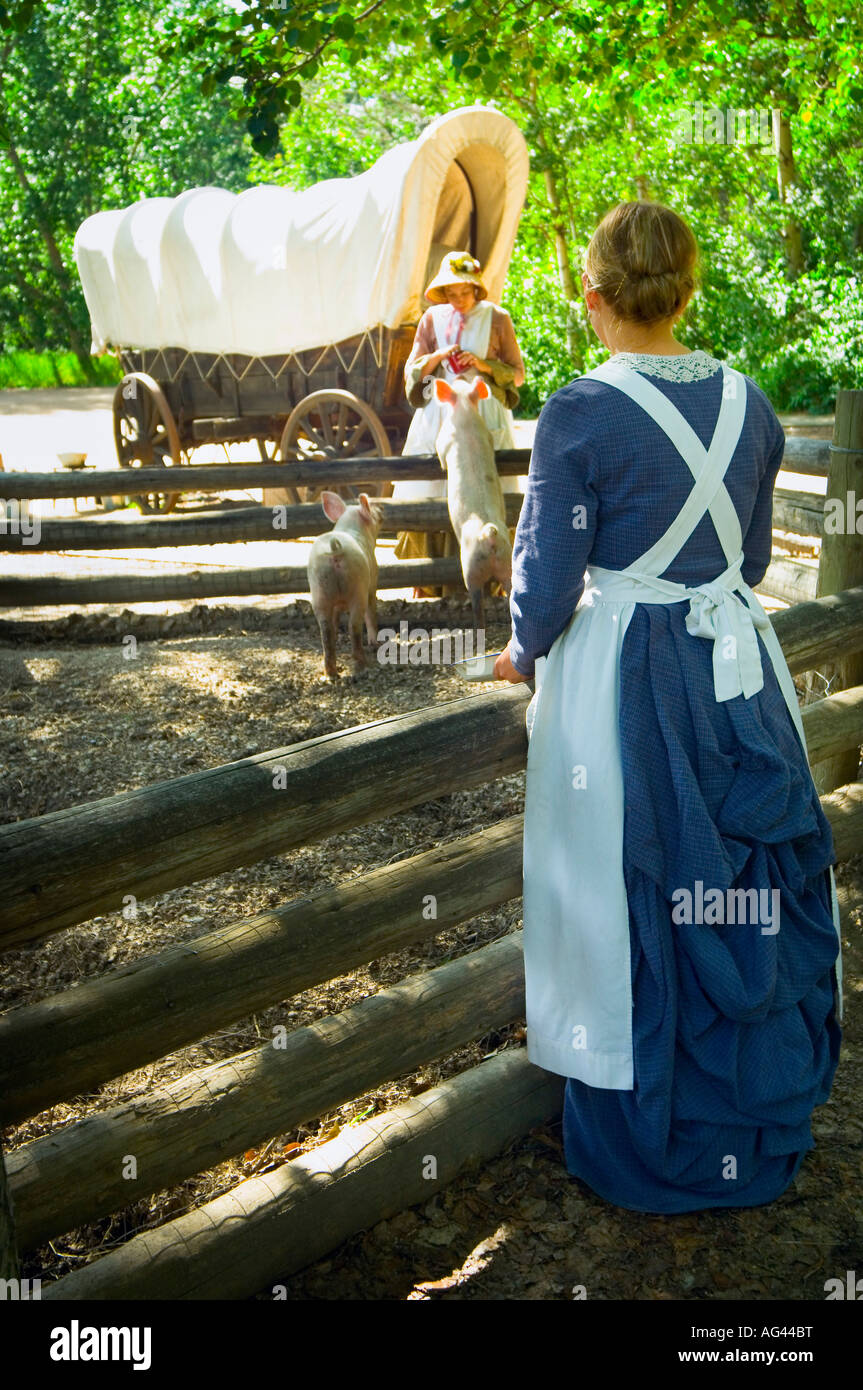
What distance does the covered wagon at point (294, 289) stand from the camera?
327 inches

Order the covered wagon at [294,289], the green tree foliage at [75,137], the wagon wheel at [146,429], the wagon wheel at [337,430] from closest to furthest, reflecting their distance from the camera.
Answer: the covered wagon at [294,289] < the wagon wheel at [337,430] < the wagon wheel at [146,429] < the green tree foliage at [75,137]

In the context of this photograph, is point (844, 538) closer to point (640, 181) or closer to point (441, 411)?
point (441, 411)

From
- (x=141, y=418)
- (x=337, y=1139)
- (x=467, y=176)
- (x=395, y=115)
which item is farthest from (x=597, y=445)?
(x=395, y=115)

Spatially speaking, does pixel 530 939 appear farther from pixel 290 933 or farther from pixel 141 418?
pixel 141 418

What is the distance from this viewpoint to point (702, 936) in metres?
2.16

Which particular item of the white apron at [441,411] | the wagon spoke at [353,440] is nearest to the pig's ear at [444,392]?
the white apron at [441,411]

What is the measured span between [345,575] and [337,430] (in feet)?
15.5

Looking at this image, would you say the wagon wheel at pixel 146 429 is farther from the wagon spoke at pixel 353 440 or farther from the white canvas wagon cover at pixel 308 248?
the wagon spoke at pixel 353 440

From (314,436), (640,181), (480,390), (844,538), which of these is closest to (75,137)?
(640,181)

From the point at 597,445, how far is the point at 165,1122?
56.3 inches

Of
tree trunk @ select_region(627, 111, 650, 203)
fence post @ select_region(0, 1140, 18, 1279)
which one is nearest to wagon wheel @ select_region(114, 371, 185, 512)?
fence post @ select_region(0, 1140, 18, 1279)

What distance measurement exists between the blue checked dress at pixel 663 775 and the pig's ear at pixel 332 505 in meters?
3.35

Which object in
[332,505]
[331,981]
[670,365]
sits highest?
[670,365]
